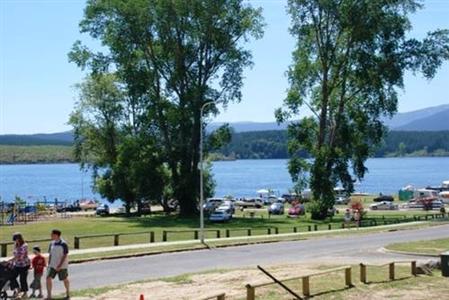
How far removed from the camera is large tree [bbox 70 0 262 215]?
65438 mm

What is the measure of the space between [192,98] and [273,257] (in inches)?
1427

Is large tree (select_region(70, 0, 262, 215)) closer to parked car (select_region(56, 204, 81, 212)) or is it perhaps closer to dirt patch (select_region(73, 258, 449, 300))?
parked car (select_region(56, 204, 81, 212))

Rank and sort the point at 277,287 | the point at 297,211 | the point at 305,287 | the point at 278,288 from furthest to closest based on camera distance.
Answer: the point at 297,211, the point at 277,287, the point at 278,288, the point at 305,287

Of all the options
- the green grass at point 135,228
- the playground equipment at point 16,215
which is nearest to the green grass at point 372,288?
the green grass at point 135,228

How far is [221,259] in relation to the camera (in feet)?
99.2

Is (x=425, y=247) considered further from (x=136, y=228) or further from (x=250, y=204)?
(x=250, y=204)

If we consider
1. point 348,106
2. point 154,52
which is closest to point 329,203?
point 348,106

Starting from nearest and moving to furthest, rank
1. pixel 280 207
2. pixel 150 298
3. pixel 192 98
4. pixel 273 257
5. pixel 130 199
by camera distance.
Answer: pixel 150 298 → pixel 273 257 → pixel 192 98 → pixel 130 199 → pixel 280 207

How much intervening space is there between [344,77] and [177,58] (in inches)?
612

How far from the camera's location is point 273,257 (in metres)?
30.7

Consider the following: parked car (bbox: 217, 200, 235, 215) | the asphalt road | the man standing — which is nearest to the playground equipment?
parked car (bbox: 217, 200, 235, 215)

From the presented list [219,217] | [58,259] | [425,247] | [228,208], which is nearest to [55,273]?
[58,259]

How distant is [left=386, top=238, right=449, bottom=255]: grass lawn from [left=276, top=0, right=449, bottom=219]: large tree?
30662 mm

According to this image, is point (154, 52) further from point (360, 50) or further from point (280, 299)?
point (280, 299)
